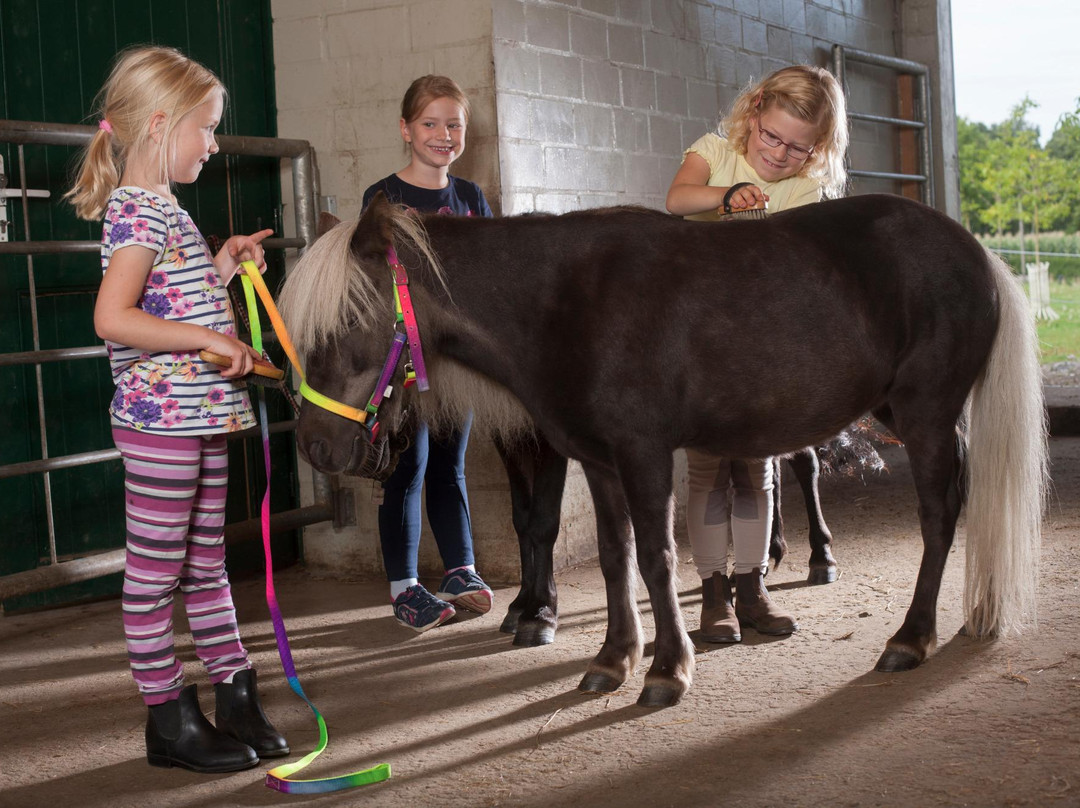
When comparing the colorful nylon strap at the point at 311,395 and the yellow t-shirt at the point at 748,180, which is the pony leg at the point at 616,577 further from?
the yellow t-shirt at the point at 748,180

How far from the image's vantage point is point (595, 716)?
231cm

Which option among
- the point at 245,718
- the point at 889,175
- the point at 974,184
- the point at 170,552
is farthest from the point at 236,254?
the point at 974,184

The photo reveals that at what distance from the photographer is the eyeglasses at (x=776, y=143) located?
279cm

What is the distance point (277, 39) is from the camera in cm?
396

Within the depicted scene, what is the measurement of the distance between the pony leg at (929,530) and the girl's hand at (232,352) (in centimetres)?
156

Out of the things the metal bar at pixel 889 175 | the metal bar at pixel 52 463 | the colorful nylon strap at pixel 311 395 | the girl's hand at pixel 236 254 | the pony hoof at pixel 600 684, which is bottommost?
the pony hoof at pixel 600 684

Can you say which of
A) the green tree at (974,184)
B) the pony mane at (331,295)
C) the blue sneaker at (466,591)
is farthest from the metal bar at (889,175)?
the green tree at (974,184)

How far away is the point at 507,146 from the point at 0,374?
1830 mm

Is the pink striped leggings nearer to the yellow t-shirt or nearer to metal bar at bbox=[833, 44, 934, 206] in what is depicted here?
the yellow t-shirt

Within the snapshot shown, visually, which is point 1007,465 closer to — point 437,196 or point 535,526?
point 535,526

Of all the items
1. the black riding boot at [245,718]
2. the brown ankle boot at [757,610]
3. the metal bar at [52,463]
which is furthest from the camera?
the metal bar at [52,463]

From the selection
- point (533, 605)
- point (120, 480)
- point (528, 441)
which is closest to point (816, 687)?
point (533, 605)

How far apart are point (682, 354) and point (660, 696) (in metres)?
0.77

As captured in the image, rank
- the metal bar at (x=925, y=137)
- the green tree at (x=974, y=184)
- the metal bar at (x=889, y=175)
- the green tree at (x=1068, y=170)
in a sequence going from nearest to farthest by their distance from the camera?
1. the metal bar at (x=889, y=175)
2. the metal bar at (x=925, y=137)
3. the green tree at (x=1068, y=170)
4. the green tree at (x=974, y=184)
